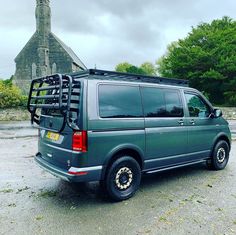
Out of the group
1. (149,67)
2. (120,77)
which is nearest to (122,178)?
(120,77)

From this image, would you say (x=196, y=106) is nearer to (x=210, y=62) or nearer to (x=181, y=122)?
(x=181, y=122)

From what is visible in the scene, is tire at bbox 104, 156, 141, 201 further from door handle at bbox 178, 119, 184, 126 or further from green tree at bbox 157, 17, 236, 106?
green tree at bbox 157, 17, 236, 106

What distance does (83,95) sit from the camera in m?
Answer: 4.14

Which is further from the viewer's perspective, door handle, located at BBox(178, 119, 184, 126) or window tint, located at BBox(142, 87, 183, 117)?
door handle, located at BBox(178, 119, 184, 126)

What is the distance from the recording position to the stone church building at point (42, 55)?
4159 cm

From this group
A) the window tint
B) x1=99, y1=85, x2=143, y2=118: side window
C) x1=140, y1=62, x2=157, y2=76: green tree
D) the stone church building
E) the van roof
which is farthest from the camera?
x1=140, y1=62, x2=157, y2=76: green tree

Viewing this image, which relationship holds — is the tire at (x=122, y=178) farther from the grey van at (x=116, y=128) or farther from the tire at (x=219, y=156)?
the tire at (x=219, y=156)

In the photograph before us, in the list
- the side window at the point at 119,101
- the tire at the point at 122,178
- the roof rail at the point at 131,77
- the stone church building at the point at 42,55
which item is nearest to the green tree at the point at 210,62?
the stone church building at the point at 42,55

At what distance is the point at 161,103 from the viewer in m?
5.32

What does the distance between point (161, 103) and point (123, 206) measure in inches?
86.9

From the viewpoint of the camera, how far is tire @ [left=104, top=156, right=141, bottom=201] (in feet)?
14.5

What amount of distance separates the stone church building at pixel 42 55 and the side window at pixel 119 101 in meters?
37.5

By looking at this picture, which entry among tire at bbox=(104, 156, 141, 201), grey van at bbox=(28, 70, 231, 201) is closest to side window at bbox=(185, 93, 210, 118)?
grey van at bbox=(28, 70, 231, 201)

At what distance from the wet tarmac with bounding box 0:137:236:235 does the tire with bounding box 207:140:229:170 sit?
22cm
